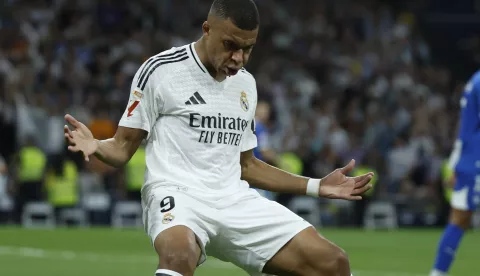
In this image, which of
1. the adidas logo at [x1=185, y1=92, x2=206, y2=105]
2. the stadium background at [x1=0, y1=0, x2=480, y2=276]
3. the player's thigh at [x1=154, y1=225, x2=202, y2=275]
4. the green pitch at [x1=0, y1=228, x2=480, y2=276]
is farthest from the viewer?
the stadium background at [x1=0, y1=0, x2=480, y2=276]

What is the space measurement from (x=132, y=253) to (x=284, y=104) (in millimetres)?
8071

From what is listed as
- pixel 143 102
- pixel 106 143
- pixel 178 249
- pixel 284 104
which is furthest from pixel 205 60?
pixel 284 104

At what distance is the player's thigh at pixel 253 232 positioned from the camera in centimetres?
563

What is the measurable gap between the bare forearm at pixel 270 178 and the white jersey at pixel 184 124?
1.17ft

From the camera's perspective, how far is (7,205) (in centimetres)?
1830

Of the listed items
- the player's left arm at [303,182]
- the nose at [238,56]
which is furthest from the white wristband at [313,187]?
the nose at [238,56]

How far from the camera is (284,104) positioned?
69.4ft

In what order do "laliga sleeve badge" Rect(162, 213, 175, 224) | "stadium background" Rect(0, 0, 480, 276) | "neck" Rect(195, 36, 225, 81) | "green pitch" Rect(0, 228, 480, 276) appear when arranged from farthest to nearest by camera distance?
"stadium background" Rect(0, 0, 480, 276), "green pitch" Rect(0, 228, 480, 276), "neck" Rect(195, 36, 225, 81), "laliga sleeve badge" Rect(162, 213, 175, 224)

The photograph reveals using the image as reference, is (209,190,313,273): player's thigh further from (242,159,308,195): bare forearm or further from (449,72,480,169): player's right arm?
(449,72,480,169): player's right arm

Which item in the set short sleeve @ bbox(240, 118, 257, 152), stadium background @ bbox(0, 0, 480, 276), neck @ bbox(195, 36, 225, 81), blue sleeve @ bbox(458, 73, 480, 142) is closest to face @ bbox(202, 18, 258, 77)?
neck @ bbox(195, 36, 225, 81)

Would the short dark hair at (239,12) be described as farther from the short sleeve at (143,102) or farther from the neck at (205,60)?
the short sleeve at (143,102)

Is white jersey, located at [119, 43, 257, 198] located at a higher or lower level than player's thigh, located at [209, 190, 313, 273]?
higher

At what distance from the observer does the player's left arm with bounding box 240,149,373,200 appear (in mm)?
5910

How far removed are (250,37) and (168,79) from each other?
496 mm
